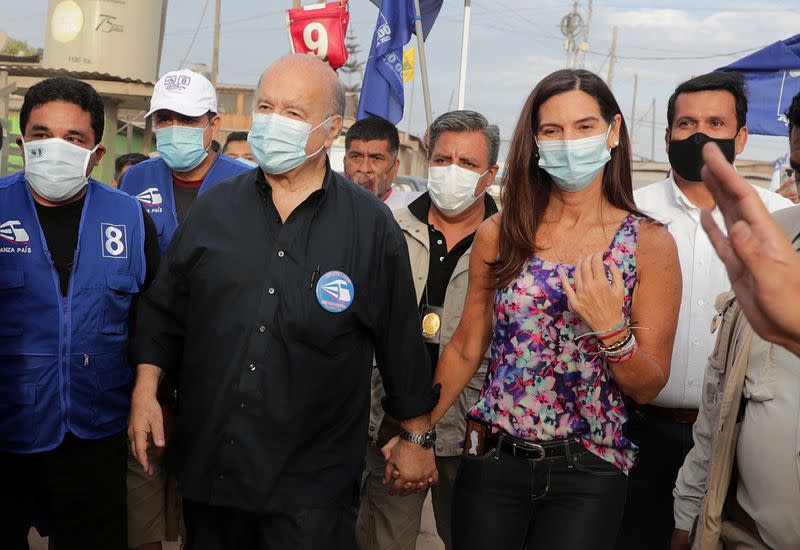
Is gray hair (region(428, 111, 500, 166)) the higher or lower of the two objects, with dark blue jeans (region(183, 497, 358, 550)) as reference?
higher

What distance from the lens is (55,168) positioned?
3875mm

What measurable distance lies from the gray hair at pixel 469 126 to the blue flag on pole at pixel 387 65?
10.0 feet

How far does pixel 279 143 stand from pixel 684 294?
192 centimetres

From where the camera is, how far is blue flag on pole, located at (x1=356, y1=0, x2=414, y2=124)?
7.93 metres

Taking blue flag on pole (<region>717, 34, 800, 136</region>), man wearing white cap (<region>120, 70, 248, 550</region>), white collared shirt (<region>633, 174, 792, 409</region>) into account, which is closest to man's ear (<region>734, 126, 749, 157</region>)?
white collared shirt (<region>633, 174, 792, 409</region>)

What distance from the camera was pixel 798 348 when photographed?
154 centimetres

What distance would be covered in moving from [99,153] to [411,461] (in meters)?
2.03

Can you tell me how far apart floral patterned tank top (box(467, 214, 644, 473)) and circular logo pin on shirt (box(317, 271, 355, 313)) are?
→ 0.55m

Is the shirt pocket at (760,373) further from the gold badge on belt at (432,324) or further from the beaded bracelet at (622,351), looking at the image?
the gold badge on belt at (432,324)

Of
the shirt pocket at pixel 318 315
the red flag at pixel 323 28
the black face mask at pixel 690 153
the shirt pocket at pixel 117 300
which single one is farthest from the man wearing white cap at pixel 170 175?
the red flag at pixel 323 28

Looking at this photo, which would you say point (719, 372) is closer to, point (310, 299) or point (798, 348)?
point (310, 299)

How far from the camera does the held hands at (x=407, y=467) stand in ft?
11.4

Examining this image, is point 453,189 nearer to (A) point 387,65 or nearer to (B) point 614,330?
(B) point 614,330

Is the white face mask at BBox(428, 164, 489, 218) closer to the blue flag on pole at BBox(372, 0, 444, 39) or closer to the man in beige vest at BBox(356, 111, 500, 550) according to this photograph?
the man in beige vest at BBox(356, 111, 500, 550)
